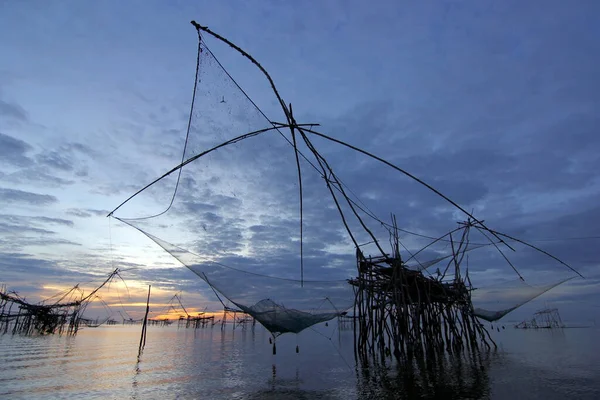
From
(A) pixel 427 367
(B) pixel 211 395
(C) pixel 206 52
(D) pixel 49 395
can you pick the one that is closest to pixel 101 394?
(D) pixel 49 395

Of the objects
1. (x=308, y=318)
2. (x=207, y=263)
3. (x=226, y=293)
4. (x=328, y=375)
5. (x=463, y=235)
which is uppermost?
(x=463, y=235)

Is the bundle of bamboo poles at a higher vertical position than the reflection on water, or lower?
higher

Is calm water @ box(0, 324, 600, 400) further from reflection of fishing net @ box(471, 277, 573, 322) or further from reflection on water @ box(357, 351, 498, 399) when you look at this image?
reflection of fishing net @ box(471, 277, 573, 322)

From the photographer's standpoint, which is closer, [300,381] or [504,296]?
[300,381]

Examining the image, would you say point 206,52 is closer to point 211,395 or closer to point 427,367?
point 211,395

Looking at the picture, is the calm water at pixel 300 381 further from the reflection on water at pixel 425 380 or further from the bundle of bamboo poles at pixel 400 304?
the bundle of bamboo poles at pixel 400 304

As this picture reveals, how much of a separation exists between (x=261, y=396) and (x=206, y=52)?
7189 millimetres

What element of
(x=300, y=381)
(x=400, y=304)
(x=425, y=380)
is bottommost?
(x=300, y=381)

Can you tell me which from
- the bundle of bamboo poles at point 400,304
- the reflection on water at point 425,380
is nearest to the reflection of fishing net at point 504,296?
the bundle of bamboo poles at point 400,304

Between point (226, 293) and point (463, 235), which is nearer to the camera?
point (226, 293)

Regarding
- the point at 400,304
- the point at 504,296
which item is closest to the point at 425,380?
the point at 400,304

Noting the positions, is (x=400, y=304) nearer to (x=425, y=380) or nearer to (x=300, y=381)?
(x=425, y=380)

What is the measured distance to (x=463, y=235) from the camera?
14.4 m

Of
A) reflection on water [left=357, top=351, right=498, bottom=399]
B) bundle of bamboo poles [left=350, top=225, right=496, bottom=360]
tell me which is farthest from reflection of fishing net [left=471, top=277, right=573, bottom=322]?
reflection on water [left=357, top=351, right=498, bottom=399]
